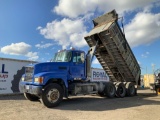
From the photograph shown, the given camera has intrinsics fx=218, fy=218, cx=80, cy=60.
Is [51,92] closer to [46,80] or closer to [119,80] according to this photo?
[46,80]

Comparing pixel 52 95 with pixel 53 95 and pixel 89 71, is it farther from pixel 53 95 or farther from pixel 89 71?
pixel 89 71

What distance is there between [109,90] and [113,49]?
272 cm

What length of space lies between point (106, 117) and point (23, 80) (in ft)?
17.8

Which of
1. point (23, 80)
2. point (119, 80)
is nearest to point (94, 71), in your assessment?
point (119, 80)

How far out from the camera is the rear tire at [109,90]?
46.8 feet

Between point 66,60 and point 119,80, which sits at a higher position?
point 66,60

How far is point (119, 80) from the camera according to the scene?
16422 millimetres

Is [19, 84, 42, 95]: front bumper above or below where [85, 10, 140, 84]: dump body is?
below

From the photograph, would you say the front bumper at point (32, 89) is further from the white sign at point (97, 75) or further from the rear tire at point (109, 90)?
the white sign at point (97, 75)

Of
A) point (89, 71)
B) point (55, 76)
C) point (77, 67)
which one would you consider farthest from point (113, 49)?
point (55, 76)

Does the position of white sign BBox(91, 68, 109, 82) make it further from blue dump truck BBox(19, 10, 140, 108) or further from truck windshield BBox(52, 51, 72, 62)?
Result: truck windshield BBox(52, 51, 72, 62)

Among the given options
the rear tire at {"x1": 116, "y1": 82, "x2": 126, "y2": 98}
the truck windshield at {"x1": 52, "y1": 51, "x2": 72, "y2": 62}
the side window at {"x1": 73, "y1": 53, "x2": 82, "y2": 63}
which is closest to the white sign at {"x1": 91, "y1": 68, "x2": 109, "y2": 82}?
the rear tire at {"x1": 116, "y1": 82, "x2": 126, "y2": 98}

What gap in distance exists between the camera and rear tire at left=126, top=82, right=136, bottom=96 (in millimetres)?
15487

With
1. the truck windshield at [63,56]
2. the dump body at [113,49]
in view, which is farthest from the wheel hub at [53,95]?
the dump body at [113,49]
